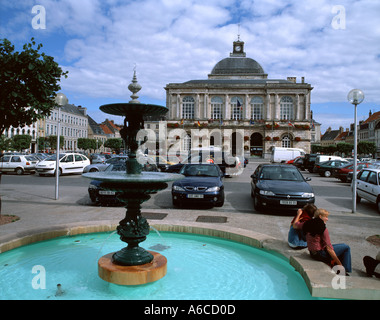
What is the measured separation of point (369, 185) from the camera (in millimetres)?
12227

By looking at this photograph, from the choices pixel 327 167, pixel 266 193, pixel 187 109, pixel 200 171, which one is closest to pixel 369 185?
pixel 266 193

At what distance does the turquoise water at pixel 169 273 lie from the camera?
13.8ft

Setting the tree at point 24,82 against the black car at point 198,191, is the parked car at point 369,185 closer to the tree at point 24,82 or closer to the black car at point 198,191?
the black car at point 198,191

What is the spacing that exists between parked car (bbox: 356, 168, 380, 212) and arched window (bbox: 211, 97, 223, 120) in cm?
5976

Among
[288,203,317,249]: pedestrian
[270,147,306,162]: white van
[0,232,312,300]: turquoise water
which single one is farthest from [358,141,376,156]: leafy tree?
[288,203,317,249]: pedestrian

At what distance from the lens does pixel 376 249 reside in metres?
6.15

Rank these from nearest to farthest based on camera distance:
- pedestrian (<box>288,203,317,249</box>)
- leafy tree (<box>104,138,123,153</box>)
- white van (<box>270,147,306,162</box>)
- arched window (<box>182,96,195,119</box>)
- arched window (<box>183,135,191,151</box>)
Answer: pedestrian (<box>288,203,317,249</box>) → white van (<box>270,147,306,162</box>) → arched window (<box>183,135,191,151</box>) → arched window (<box>182,96,195,119</box>) → leafy tree (<box>104,138,123,153</box>)

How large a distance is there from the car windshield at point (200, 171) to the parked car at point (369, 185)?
5570 millimetres

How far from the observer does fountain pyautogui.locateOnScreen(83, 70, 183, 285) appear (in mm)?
4410

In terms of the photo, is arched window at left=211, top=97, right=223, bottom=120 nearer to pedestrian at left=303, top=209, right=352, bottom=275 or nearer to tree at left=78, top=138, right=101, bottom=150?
tree at left=78, top=138, right=101, bottom=150

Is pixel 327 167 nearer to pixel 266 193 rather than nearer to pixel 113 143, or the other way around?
pixel 266 193

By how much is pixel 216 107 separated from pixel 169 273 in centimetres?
6944

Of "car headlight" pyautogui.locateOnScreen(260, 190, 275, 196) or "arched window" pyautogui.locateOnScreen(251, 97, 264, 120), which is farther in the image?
"arched window" pyautogui.locateOnScreen(251, 97, 264, 120)

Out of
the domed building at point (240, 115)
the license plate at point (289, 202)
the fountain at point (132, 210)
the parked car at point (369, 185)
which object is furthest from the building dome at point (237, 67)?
the fountain at point (132, 210)
